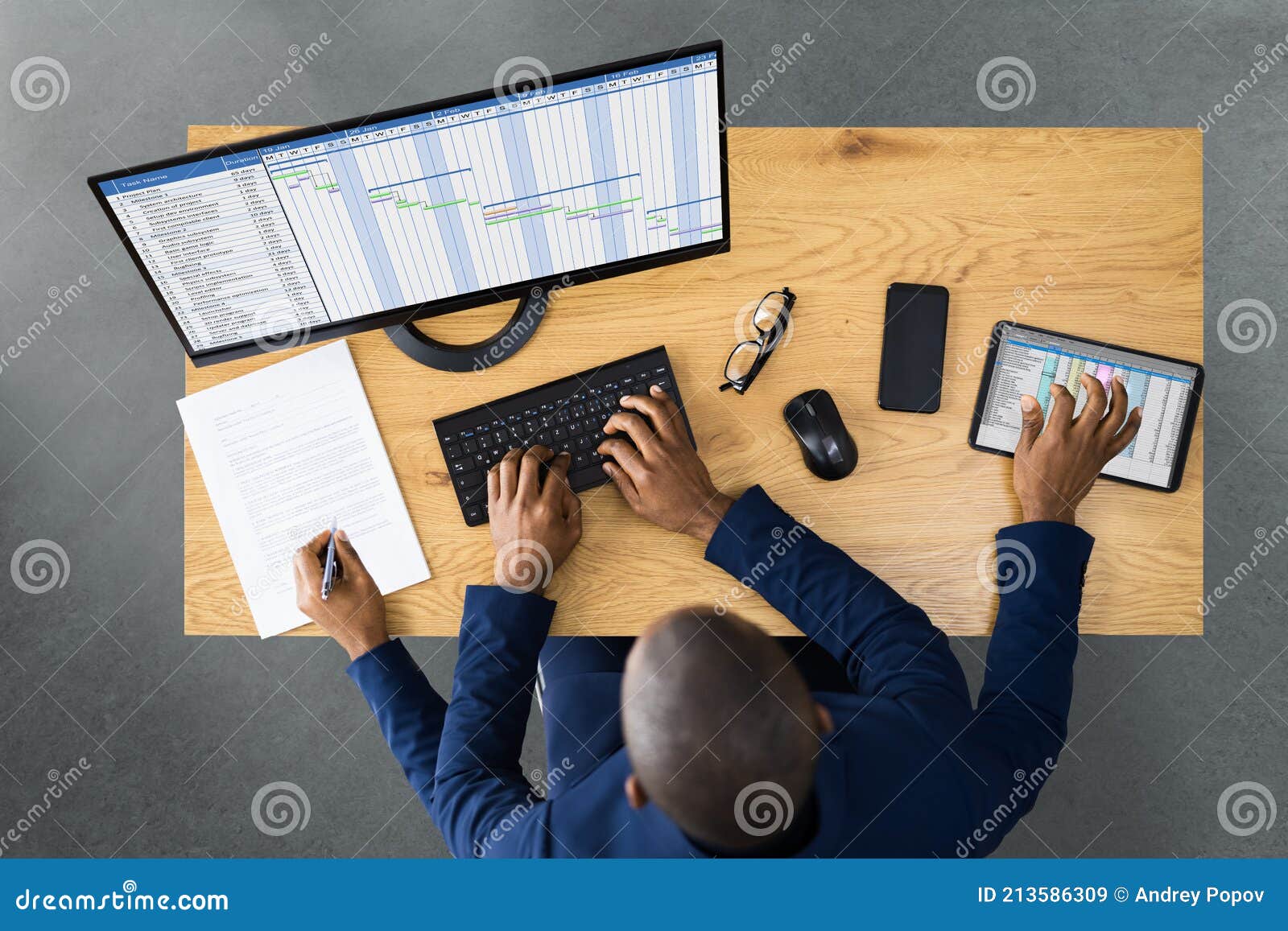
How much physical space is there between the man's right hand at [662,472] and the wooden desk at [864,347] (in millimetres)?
42

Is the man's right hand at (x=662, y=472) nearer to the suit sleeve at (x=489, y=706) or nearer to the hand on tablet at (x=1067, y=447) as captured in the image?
the suit sleeve at (x=489, y=706)

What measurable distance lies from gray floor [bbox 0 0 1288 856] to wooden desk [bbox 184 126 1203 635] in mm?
772

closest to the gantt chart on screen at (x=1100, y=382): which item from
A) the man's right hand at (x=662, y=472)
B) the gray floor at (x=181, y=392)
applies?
the man's right hand at (x=662, y=472)

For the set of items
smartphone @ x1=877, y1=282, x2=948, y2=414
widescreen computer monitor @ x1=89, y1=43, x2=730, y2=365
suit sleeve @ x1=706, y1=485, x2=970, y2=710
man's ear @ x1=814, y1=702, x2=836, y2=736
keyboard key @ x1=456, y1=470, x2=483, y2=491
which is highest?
widescreen computer monitor @ x1=89, y1=43, x2=730, y2=365

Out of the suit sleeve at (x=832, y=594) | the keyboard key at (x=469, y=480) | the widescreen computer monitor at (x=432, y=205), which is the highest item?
the widescreen computer monitor at (x=432, y=205)

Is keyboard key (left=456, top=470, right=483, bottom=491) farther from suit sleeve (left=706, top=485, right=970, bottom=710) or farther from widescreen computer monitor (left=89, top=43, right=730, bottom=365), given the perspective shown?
suit sleeve (left=706, top=485, right=970, bottom=710)

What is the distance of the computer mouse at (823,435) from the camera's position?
1.15 m

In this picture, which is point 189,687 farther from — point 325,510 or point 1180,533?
point 1180,533

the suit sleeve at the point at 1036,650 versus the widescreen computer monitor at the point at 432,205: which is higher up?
the widescreen computer monitor at the point at 432,205

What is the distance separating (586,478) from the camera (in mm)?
1177

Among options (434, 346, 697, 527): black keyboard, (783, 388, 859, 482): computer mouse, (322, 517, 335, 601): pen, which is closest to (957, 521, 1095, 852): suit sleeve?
(783, 388, 859, 482): computer mouse

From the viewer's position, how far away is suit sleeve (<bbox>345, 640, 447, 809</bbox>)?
3.81 ft

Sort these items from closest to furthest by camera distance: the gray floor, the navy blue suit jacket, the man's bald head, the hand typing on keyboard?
the man's bald head
the navy blue suit jacket
the hand typing on keyboard
the gray floor

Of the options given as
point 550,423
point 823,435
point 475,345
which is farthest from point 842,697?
point 475,345
